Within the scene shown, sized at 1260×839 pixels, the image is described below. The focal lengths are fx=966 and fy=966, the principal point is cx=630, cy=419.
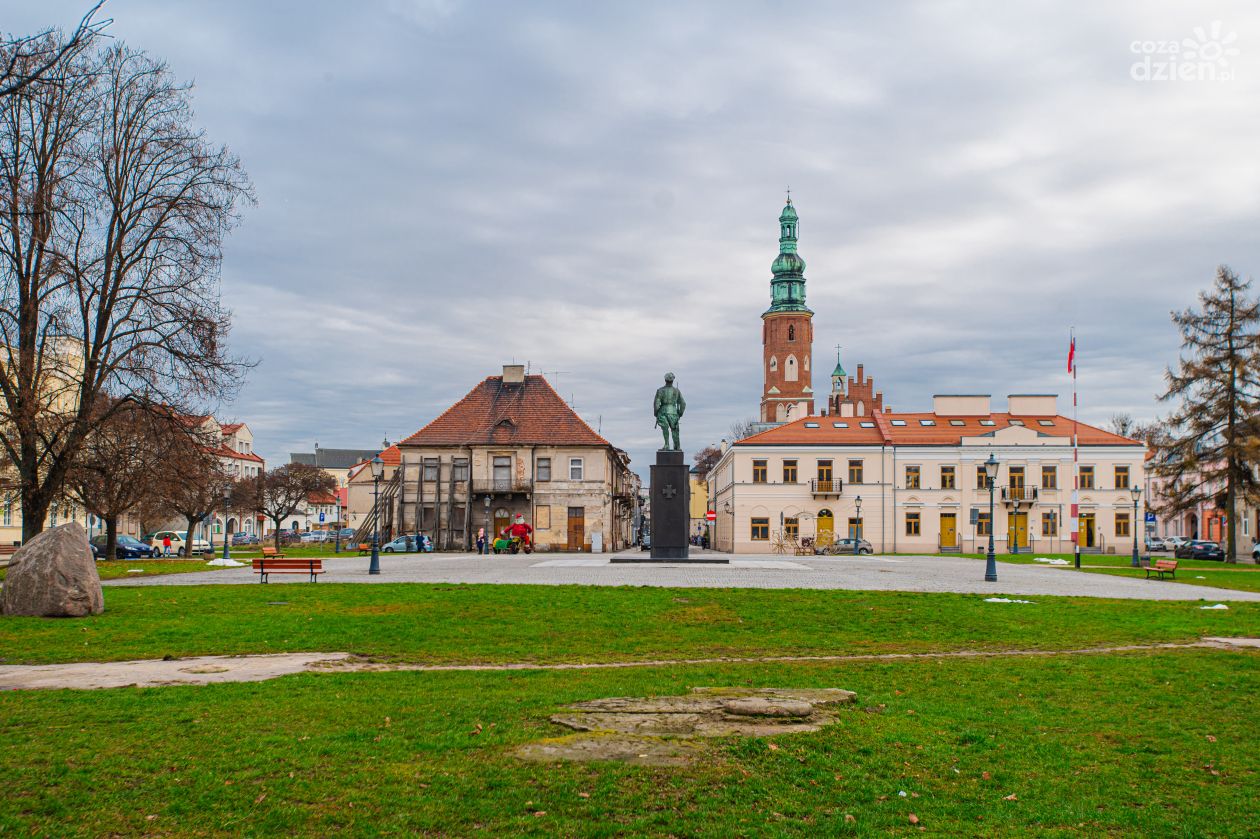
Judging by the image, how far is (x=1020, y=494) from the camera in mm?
64875

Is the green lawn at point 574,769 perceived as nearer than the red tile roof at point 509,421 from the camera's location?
Yes

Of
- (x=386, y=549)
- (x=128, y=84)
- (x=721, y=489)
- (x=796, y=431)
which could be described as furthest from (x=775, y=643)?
(x=721, y=489)

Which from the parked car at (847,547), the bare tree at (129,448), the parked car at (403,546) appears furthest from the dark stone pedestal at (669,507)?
the parked car at (847,547)

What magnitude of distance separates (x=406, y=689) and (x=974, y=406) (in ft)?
224

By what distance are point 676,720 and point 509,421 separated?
54.7 metres

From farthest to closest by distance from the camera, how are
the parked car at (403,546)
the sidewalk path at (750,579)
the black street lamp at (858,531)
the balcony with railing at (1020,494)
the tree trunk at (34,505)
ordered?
the balcony with railing at (1020,494), the black street lamp at (858,531), the parked car at (403,546), the tree trunk at (34,505), the sidewalk path at (750,579)

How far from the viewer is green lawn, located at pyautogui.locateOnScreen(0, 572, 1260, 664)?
1437cm

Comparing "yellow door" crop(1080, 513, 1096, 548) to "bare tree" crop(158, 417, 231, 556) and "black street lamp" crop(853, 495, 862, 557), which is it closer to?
"black street lamp" crop(853, 495, 862, 557)

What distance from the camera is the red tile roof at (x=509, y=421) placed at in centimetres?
6203

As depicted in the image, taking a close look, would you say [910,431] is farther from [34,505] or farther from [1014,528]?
[34,505]

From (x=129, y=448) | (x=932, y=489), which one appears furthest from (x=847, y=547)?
(x=129, y=448)

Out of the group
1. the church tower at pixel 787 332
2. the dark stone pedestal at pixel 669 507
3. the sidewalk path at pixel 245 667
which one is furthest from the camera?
the church tower at pixel 787 332

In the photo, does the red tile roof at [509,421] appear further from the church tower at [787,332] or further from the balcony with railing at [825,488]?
the church tower at [787,332]

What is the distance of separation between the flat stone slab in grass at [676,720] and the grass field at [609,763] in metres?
0.26
